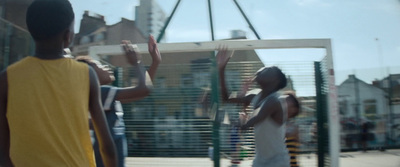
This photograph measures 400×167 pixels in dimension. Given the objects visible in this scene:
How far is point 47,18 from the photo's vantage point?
1464 mm

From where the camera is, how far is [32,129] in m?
1.35

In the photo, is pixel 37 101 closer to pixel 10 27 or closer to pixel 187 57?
pixel 10 27

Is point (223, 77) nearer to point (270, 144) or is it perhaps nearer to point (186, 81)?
point (270, 144)

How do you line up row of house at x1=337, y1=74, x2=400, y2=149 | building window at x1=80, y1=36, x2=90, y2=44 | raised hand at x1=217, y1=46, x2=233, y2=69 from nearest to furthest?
raised hand at x1=217, y1=46, x2=233, y2=69 → row of house at x1=337, y1=74, x2=400, y2=149 → building window at x1=80, y1=36, x2=90, y2=44

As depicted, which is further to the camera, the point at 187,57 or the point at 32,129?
the point at 187,57

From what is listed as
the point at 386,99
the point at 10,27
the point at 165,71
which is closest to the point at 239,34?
the point at 165,71

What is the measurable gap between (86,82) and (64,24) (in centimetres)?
28

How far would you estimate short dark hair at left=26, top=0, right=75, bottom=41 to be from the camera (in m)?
1.46

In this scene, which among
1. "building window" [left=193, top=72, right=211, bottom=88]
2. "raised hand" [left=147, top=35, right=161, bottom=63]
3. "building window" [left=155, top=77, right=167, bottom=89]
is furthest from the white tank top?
"building window" [left=155, top=77, right=167, bottom=89]

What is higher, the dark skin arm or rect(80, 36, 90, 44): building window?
rect(80, 36, 90, 44): building window

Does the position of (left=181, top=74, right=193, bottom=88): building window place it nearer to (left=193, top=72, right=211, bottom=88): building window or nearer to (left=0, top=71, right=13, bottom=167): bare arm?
(left=193, top=72, right=211, bottom=88): building window

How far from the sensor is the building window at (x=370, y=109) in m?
14.0

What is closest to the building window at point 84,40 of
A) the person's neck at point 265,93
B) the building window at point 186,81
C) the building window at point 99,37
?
the building window at point 99,37

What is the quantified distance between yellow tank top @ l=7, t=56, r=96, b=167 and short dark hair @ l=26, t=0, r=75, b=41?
0.14 meters
